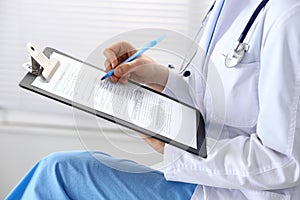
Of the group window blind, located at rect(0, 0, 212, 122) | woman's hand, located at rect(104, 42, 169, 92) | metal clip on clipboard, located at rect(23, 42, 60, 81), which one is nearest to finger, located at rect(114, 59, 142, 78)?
woman's hand, located at rect(104, 42, 169, 92)

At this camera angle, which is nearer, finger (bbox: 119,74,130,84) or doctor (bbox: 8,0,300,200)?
doctor (bbox: 8,0,300,200)

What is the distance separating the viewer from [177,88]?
1148mm

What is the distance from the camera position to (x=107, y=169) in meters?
1.05

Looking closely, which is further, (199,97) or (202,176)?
(199,97)

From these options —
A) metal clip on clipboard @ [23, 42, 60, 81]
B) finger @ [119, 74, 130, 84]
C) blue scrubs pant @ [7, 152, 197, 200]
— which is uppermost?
metal clip on clipboard @ [23, 42, 60, 81]

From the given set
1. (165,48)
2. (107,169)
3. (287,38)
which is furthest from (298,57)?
(107,169)

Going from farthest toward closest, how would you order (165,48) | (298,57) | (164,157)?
(165,48)
(164,157)
(298,57)

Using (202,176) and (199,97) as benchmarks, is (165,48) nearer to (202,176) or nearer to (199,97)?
(199,97)

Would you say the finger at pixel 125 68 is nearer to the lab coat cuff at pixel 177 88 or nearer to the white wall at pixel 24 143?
the lab coat cuff at pixel 177 88

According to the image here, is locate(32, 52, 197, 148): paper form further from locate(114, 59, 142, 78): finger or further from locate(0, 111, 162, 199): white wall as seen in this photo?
locate(0, 111, 162, 199): white wall

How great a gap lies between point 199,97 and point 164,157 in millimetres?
201

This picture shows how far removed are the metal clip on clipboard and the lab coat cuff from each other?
256 millimetres

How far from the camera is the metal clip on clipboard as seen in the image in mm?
987

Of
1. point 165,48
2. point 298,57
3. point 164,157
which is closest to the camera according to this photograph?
point 298,57
